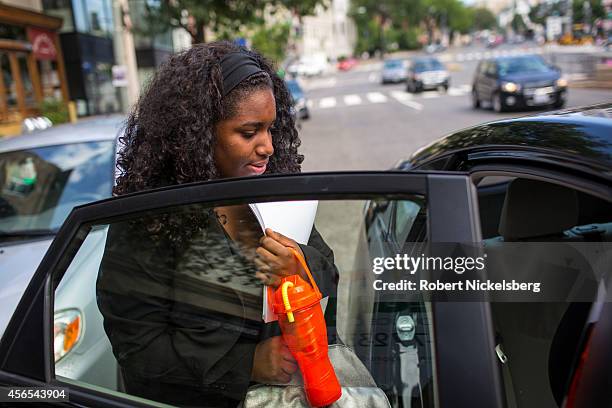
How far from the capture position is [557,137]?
1582 mm

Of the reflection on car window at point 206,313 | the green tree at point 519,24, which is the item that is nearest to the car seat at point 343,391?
the reflection on car window at point 206,313

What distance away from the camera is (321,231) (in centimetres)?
155

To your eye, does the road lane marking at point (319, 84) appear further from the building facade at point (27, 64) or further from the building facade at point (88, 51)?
the building facade at point (27, 64)

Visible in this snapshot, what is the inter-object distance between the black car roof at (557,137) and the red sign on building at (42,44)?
70.1ft

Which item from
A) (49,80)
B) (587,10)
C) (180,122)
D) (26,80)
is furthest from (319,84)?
(180,122)

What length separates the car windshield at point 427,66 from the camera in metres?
27.5

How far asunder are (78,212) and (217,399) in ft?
2.00

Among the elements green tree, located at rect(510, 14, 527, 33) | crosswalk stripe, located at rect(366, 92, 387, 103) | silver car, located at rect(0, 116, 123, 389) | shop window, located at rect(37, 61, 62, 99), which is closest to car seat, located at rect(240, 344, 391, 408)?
silver car, located at rect(0, 116, 123, 389)

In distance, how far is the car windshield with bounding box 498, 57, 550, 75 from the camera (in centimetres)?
1608

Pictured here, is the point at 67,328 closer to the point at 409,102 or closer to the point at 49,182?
the point at 49,182

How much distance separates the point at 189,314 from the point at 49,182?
10.4 feet

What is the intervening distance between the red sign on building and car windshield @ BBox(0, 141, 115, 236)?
1821 centimetres

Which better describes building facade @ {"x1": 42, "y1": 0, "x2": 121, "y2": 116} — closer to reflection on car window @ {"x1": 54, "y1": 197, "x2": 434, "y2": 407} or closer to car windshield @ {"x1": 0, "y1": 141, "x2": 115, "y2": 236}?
car windshield @ {"x1": 0, "y1": 141, "x2": 115, "y2": 236}

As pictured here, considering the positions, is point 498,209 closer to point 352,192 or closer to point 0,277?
point 352,192
